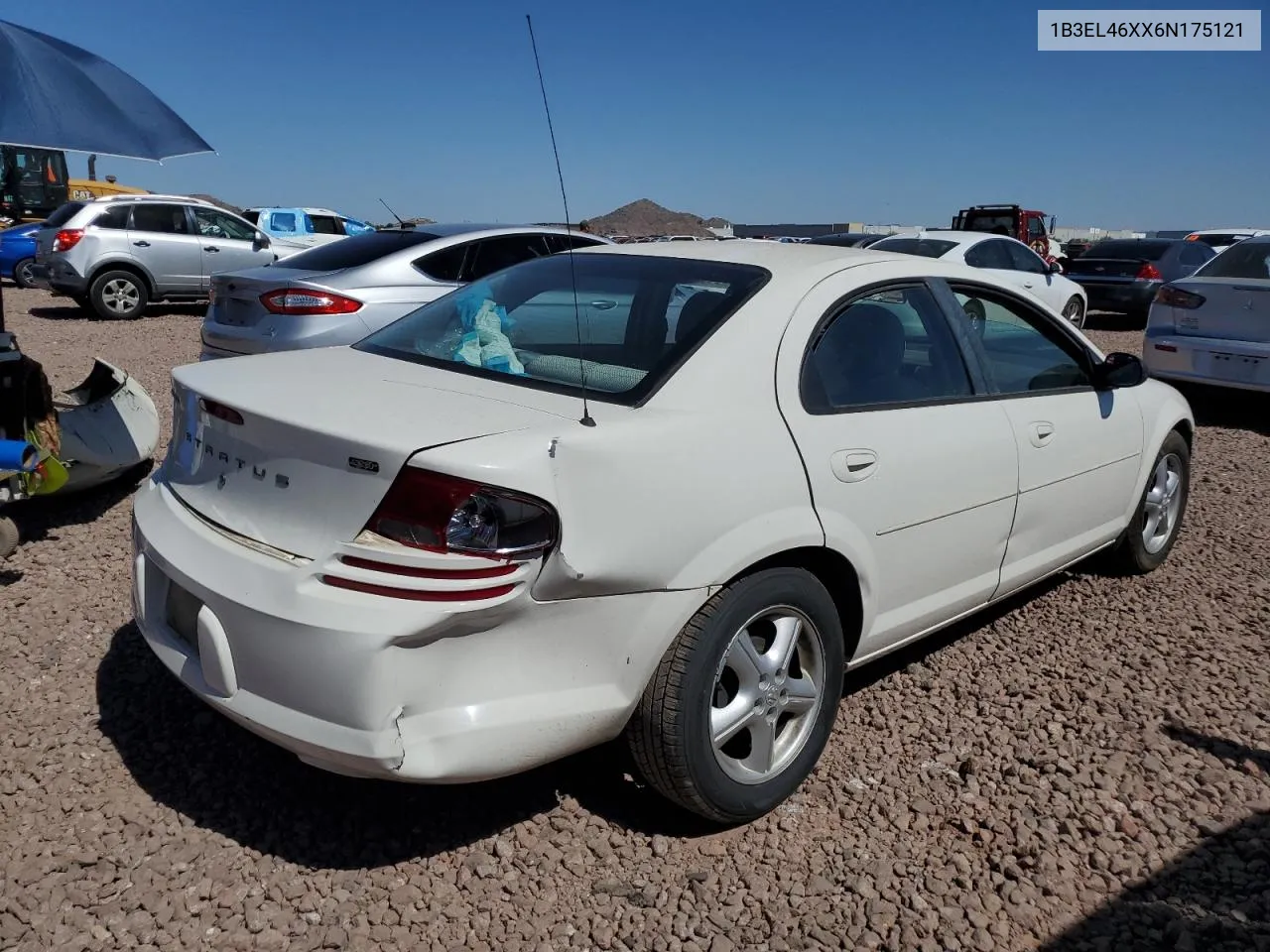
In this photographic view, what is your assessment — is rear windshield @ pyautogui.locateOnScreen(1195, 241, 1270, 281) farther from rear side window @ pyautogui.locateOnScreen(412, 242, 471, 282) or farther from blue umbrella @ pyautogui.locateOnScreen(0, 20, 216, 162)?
blue umbrella @ pyautogui.locateOnScreen(0, 20, 216, 162)

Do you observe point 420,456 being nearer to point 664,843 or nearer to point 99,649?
point 664,843

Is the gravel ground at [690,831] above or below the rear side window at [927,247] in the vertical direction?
below

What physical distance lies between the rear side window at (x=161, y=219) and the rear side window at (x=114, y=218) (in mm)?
113

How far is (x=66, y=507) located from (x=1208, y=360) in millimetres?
8022

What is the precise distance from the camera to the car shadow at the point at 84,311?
14.6 meters

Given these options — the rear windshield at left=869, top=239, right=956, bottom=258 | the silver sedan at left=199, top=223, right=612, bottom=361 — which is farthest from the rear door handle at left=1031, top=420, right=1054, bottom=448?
the rear windshield at left=869, top=239, right=956, bottom=258

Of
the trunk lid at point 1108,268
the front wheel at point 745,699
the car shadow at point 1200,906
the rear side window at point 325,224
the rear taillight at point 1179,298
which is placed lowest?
the car shadow at point 1200,906

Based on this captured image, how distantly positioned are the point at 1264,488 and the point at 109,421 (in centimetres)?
680

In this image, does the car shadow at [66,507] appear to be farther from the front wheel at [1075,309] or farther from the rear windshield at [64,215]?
the front wheel at [1075,309]

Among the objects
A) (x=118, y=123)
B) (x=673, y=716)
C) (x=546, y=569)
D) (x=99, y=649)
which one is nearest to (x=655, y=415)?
(x=546, y=569)

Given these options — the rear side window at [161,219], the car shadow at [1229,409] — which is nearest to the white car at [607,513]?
the car shadow at [1229,409]

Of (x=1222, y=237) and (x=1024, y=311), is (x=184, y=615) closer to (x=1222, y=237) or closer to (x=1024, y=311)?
(x=1024, y=311)

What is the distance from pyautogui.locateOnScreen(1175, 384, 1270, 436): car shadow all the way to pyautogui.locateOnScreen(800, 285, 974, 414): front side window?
18.9ft

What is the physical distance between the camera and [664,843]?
107 inches
